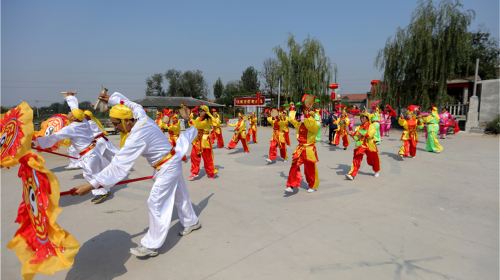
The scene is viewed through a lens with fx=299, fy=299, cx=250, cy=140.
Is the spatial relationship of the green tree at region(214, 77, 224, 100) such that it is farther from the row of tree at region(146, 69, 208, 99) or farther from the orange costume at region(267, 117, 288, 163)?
the orange costume at region(267, 117, 288, 163)

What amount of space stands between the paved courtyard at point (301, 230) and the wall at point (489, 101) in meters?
12.6

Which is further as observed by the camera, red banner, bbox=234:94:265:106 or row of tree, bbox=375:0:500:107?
red banner, bbox=234:94:265:106

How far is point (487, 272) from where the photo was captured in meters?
2.93

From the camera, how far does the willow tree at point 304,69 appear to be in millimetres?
24266

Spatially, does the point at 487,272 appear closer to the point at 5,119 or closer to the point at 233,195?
the point at 233,195

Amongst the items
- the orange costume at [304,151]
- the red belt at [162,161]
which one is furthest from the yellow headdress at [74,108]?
the orange costume at [304,151]

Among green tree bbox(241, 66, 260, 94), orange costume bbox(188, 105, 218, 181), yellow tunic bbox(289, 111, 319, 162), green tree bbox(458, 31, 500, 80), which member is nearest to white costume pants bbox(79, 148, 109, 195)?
orange costume bbox(188, 105, 218, 181)

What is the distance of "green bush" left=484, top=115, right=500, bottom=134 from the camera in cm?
1508

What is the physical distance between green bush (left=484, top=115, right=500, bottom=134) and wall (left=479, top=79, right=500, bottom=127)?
39.5 inches

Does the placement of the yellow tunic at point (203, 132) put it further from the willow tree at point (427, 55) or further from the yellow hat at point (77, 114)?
the willow tree at point (427, 55)

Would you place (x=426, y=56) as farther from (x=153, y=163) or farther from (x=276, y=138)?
(x=153, y=163)

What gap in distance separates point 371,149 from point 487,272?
12.0 feet

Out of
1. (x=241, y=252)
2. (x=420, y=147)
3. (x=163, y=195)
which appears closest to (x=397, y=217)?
(x=241, y=252)

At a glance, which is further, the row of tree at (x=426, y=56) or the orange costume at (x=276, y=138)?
the row of tree at (x=426, y=56)
